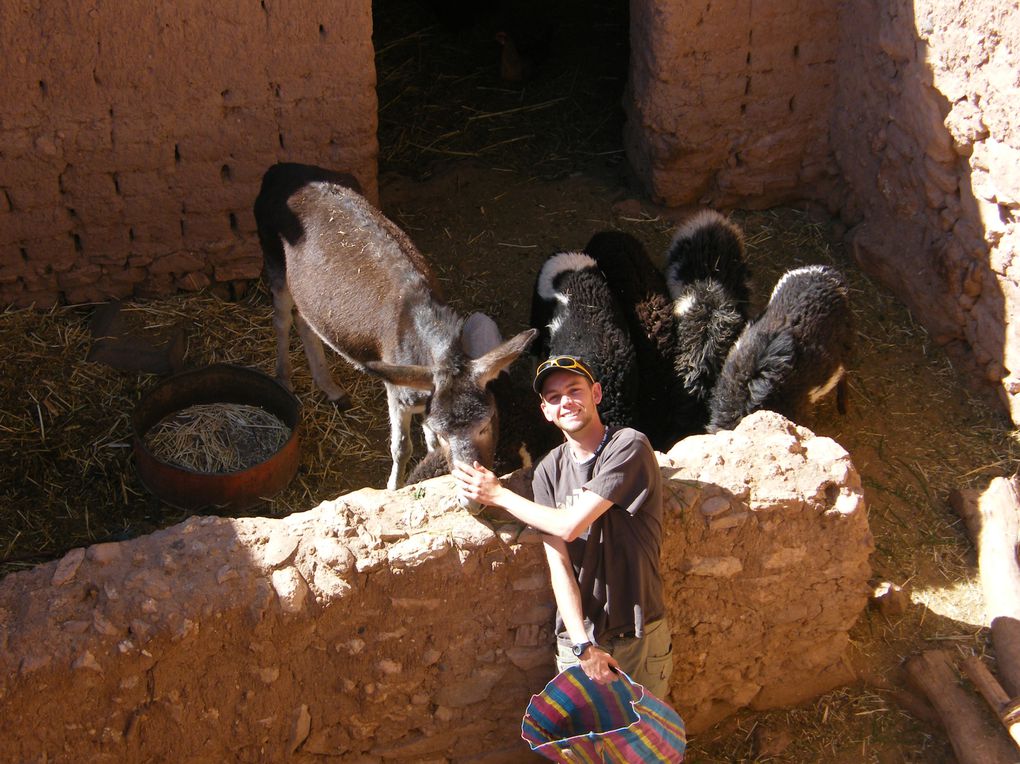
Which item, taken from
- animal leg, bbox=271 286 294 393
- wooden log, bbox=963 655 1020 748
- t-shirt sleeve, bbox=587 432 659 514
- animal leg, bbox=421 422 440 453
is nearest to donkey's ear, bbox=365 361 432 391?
animal leg, bbox=421 422 440 453

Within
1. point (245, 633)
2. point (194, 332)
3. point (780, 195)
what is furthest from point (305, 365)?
point (780, 195)

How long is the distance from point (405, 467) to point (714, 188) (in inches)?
155

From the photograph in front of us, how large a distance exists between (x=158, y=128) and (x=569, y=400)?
436 cm

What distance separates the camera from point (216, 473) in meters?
6.26

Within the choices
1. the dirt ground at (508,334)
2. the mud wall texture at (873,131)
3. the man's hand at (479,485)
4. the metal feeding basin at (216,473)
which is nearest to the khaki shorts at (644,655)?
the man's hand at (479,485)

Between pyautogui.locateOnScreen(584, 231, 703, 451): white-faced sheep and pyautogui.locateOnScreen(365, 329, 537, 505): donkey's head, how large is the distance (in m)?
1.37

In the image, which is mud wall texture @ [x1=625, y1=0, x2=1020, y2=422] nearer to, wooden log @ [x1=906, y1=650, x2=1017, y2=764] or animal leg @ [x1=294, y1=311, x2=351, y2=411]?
wooden log @ [x1=906, y1=650, x2=1017, y2=764]

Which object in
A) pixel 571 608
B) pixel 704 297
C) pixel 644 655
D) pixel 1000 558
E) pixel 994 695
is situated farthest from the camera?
pixel 704 297

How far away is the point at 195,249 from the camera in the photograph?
783 centimetres

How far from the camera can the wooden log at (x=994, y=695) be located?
199 inches

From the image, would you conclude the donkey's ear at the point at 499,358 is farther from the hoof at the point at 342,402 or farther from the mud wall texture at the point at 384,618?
the hoof at the point at 342,402

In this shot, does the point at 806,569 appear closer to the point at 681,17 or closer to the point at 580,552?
the point at 580,552

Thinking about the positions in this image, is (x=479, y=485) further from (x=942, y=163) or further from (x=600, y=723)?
(x=942, y=163)

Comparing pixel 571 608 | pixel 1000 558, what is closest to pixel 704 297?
pixel 1000 558
